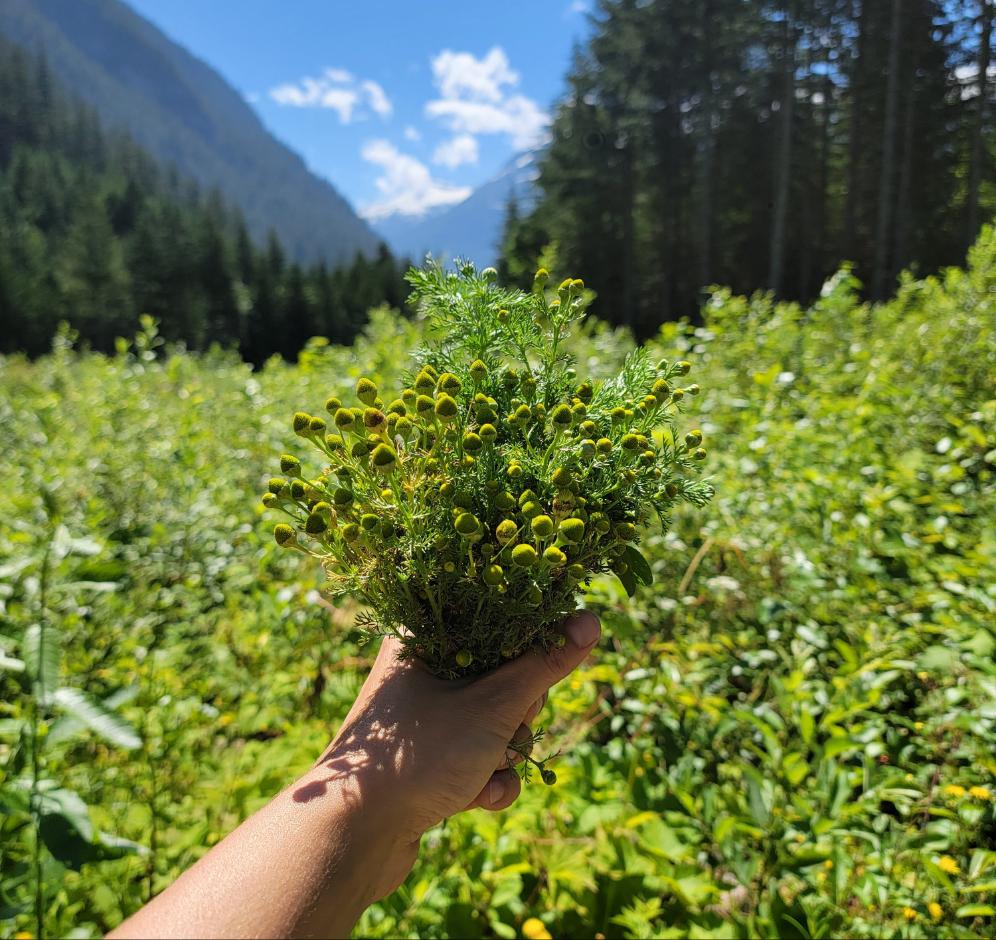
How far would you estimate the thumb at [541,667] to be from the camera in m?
1.13

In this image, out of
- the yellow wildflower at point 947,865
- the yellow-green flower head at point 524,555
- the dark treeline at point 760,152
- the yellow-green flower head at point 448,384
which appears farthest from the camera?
the dark treeline at point 760,152

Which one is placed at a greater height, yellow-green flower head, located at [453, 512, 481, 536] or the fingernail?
yellow-green flower head, located at [453, 512, 481, 536]

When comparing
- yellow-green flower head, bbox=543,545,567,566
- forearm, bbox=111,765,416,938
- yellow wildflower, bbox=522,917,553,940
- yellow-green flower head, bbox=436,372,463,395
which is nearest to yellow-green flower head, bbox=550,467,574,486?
yellow-green flower head, bbox=543,545,567,566

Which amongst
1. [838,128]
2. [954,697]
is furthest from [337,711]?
[838,128]

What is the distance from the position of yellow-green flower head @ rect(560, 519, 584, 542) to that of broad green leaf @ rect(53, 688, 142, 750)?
100 centimetres

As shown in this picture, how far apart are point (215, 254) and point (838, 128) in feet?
168

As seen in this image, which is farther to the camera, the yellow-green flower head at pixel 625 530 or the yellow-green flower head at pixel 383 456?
the yellow-green flower head at pixel 625 530

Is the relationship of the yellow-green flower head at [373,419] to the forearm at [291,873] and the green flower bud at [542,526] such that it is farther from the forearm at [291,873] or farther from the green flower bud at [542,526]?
the forearm at [291,873]

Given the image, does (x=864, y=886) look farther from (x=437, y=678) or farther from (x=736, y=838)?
(x=437, y=678)

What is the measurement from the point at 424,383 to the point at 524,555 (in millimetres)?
328

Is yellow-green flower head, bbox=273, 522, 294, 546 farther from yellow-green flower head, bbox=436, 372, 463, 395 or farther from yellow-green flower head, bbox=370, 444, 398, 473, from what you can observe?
yellow-green flower head, bbox=436, 372, 463, 395

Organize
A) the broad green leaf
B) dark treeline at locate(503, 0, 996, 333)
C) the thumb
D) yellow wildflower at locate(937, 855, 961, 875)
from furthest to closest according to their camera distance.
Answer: dark treeline at locate(503, 0, 996, 333)
yellow wildflower at locate(937, 855, 961, 875)
the broad green leaf
the thumb

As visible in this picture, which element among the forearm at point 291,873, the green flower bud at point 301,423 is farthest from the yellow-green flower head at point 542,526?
the forearm at point 291,873

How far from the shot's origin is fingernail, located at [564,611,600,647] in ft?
3.83
